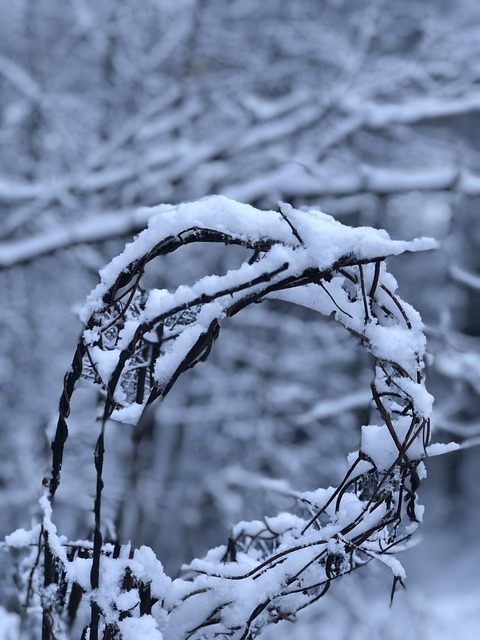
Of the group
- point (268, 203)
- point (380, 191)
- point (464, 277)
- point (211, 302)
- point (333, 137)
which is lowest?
point (211, 302)

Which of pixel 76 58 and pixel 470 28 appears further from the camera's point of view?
pixel 76 58

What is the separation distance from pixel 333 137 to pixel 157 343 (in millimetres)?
3564

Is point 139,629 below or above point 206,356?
below

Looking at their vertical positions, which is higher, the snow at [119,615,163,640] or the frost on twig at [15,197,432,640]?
the frost on twig at [15,197,432,640]

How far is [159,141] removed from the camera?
5.70 m

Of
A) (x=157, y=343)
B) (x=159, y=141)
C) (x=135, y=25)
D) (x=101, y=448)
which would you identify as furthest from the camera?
(x=135, y=25)

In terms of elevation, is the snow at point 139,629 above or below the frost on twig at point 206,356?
below

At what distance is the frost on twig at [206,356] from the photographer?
65 cm

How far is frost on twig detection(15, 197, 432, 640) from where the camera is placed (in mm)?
655

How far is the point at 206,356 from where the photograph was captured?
66cm

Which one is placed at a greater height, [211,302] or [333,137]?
[333,137]

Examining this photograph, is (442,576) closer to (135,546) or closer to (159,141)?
(159,141)

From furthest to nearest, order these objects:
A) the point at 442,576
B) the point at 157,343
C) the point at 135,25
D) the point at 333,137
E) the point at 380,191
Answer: the point at 442,576, the point at 135,25, the point at 333,137, the point at 380,191, the point at 157,343

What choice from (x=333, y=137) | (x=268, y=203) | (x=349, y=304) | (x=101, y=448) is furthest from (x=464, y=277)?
(x=101, y=448)
